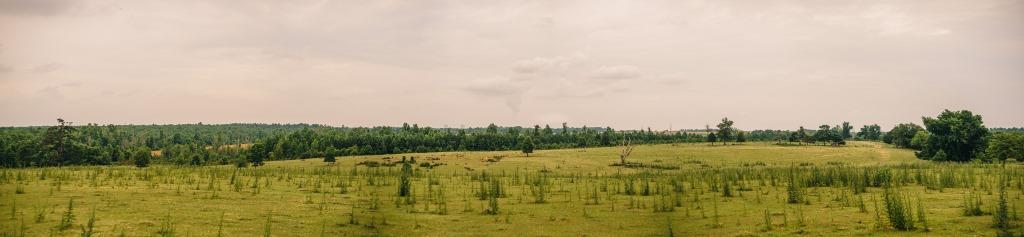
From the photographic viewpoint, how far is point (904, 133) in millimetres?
117312

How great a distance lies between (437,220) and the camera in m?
20.1

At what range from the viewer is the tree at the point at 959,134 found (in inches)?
2958

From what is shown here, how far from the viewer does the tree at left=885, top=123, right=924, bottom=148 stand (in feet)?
374

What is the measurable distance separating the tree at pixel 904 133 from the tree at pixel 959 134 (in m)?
36.5

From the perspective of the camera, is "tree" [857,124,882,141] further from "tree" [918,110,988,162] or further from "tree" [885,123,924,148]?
"tree" [918,110,988,162]

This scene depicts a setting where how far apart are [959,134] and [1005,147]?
33.1 feet

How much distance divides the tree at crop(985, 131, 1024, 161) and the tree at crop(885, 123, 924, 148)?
45.3 meters

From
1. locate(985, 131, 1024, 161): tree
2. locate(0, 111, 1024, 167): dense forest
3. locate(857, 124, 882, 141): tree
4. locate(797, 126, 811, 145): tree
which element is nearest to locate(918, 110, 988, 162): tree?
locate(0, 111, 1024, 167): dense forest

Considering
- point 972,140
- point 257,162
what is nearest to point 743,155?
point 972,140

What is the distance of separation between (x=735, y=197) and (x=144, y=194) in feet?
83.4

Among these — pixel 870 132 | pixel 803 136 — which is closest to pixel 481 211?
pixel 803 136

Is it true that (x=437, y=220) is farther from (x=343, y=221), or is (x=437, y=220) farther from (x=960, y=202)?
(x=960, y=202)

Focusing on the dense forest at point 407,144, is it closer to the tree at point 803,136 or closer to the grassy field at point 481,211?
the tree at point 803,136

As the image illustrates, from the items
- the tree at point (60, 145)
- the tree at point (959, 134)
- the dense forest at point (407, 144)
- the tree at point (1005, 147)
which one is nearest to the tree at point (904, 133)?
the dense forest at point (407, 144)
